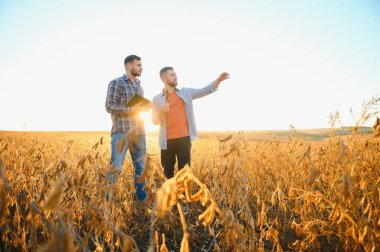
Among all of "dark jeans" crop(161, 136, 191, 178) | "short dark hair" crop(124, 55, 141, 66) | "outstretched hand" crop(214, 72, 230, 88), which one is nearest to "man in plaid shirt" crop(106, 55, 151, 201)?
"short dark hair" crop(124, 55, 141, 66)

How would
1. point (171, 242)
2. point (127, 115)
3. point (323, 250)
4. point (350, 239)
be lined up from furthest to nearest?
point (127, 115)
point (171, 242)
point (323, 250)
point (350, 239)

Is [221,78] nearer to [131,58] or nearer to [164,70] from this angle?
[164,70]

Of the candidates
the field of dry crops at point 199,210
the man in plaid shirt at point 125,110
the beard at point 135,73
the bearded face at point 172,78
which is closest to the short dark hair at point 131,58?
the man in plaid shirt at point 125,110

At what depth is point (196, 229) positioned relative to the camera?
2359 mm

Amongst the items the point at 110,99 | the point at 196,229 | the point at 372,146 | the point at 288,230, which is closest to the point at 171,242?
the point at 196,229

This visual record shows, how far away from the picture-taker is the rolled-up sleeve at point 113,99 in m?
3.19

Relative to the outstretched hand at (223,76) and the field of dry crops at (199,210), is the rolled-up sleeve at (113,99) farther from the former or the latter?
the outstretched hand at (223,76)

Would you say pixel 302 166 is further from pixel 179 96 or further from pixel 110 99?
pixel 110 99

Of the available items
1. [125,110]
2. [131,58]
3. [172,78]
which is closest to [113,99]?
[125,110]

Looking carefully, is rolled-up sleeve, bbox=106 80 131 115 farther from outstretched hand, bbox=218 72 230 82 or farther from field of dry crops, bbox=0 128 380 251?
outstretched hand, bbox=218 72 230 82

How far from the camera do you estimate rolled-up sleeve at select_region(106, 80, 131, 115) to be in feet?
10.5

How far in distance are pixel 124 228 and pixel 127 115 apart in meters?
1.55

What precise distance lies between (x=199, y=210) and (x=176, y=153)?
4.23ft

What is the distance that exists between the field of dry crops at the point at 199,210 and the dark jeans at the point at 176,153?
95cm
